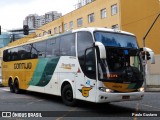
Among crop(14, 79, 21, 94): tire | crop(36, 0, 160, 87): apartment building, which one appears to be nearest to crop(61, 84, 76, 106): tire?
crop(14, 79, 21, 94): tire

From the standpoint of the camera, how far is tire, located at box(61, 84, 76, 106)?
14.9 meters

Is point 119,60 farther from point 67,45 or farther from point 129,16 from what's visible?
point 129,16

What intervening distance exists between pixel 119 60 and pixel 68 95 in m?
3.32

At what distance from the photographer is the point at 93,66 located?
13.0m

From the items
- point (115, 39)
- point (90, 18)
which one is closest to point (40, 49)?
point (115, 39)

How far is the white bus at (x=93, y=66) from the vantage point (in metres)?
12.7

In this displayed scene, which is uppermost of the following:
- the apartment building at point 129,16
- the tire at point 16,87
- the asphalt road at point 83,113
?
the apartment building at point 129,16

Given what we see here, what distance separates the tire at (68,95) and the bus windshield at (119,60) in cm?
263

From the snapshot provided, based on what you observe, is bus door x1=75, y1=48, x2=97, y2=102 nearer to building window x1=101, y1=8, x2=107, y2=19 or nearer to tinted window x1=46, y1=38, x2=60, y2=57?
tinted window x1=46, y1=38, x2=60, y2=57

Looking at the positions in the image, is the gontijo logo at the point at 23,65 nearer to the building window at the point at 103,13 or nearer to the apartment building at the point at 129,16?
the apartment building at the point at 129,16

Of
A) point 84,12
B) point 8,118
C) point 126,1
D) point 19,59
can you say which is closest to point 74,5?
point 84,12

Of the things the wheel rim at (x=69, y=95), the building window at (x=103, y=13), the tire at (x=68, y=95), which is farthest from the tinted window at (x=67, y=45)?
the building window at (x=103, y=13)

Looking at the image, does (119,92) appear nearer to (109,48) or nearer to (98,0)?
(109,48)

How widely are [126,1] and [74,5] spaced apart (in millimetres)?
24811
